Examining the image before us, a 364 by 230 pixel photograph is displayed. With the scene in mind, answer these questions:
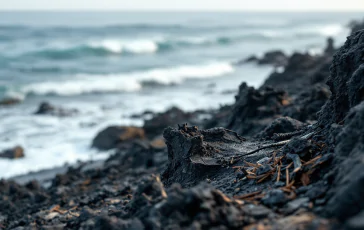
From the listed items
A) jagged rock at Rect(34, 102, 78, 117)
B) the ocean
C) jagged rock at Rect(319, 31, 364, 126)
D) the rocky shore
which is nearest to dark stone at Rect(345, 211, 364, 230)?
the rocky shore

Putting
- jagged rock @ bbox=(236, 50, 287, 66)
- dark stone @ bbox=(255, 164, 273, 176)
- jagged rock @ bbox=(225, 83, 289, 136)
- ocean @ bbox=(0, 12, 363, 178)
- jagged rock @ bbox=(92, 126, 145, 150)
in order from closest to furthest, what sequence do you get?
dark stone @ bbox=(255, 164, 273, 176), jagged rock @ bbox=(225, 83, 289, 136), jagged rock @ bbox=(92, 126, 145, 150), ocean @ bbox=(0, 12, 363, 178), jagged rock @ bbox=(236, 50, 287, 66)

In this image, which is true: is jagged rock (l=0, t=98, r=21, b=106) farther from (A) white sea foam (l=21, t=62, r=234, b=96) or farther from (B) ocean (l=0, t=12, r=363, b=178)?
(A) white sea foam (l=21, t=62, r=234, b=96)

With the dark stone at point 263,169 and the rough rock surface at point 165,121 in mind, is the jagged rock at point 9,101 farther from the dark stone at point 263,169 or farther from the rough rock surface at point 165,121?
the dark stone at point 263,169

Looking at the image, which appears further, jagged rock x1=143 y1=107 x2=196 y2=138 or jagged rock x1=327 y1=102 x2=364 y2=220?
jagged rock x1=143 y1=107 x2=196 y2=138

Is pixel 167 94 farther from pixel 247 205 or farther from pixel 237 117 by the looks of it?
pixel 247 205

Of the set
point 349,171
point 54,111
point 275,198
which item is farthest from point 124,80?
point 349,171

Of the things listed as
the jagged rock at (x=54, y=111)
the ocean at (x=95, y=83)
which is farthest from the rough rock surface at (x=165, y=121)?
the jagged rock at (x=54, y=111)

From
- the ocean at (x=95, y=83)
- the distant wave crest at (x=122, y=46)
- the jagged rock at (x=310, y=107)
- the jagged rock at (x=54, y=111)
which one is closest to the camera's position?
the jagged rock at (x=310, y=107)

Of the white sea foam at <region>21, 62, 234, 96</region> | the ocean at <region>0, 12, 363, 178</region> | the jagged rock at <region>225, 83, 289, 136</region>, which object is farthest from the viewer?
the white sea foam at <region>21, 62, 234, 96</region>
